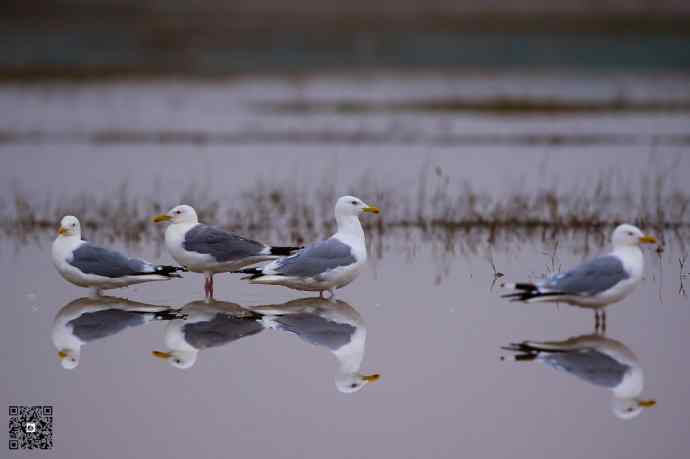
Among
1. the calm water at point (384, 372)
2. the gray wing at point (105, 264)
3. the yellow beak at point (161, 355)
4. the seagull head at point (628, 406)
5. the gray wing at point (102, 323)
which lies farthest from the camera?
the gray wing at point (105, 264)

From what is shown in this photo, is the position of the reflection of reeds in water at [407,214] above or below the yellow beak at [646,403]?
above

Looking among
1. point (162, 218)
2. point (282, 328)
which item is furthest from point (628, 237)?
point (162, 218)

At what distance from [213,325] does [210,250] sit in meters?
1.34

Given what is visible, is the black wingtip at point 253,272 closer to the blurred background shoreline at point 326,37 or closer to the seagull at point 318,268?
the seagull at point 318,268

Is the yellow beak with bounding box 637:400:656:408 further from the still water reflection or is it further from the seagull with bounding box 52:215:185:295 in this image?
the seagull with bounding box 52:215:185:295

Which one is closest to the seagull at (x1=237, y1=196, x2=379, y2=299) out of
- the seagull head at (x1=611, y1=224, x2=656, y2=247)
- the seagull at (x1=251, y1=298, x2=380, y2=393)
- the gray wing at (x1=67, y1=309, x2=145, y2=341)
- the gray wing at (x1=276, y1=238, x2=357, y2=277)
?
the gray wing at (x1=276, y1=238, x2=357, y2=277)

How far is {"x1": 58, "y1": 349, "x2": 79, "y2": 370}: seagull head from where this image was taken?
9.73 metres

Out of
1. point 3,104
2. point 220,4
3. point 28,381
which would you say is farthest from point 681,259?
point 220,4

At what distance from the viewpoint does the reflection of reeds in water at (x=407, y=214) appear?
614 inches

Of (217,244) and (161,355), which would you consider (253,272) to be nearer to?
(217,244)

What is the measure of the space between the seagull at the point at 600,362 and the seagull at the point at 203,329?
2.21 m

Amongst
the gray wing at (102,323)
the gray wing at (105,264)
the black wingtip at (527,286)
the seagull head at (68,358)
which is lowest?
the seagull head at (68,358)

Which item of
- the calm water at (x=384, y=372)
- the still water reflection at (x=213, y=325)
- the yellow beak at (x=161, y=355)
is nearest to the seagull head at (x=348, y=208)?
the calm water at (x=384, y=372)

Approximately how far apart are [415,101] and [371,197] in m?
19.3
